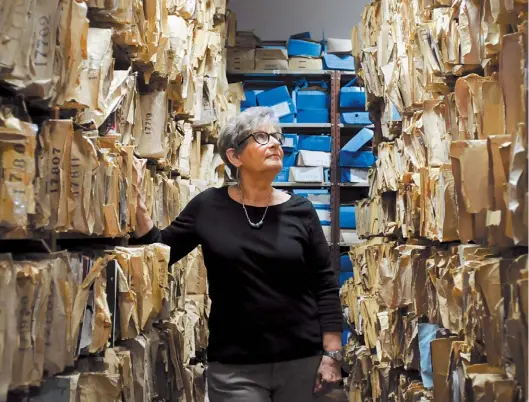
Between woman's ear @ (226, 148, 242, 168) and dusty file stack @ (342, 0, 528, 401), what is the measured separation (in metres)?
0.66

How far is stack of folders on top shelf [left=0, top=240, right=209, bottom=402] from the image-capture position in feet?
4.81

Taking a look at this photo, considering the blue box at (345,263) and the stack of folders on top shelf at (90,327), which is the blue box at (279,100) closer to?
the blue box at (345,263)

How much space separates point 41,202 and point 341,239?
15.2ft

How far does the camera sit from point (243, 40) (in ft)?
20.3

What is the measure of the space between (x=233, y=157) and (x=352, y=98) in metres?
3.72

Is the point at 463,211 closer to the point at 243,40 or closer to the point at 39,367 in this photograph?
the point at 39,367

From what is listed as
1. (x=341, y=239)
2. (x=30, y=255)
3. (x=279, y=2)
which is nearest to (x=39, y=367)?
(x=30, y=255)

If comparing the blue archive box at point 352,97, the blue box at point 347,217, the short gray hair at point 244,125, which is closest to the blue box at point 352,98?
the blue archive box at point 352,97

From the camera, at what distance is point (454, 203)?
198 centimetres

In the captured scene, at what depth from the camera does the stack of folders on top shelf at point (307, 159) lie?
6.00 meters

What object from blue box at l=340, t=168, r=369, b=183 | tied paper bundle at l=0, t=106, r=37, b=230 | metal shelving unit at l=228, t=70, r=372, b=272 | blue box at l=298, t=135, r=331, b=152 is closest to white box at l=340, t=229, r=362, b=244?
metal shelving unit at l=228, t=70, r=372, b=272

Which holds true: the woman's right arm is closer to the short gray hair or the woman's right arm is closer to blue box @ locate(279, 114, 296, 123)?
the short gray hair

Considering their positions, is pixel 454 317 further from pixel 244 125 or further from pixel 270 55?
pixel 270 55

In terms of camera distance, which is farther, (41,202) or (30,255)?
(30,255)
